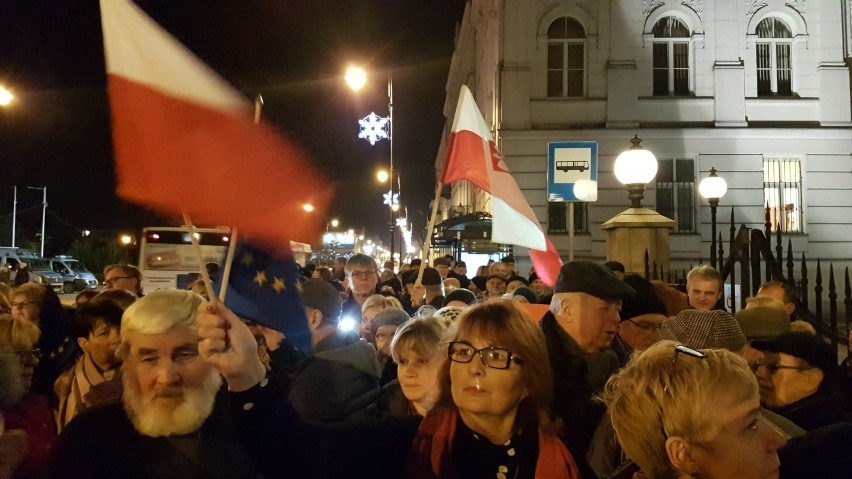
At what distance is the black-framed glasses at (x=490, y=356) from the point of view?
2.57 metres

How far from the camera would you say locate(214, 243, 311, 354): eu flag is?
2877 millimetres

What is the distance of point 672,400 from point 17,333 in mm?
3855

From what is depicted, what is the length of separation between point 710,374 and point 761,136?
2085 cm

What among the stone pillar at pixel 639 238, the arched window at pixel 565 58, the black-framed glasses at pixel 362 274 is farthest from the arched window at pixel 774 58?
the black-framed glasses at pixel 362 274

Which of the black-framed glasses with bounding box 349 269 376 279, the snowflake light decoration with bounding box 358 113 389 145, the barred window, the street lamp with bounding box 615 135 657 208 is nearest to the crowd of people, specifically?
the black-framed glasses with bounding box 349 269 376 279

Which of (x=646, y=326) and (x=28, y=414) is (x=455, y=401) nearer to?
(x=28, y=414)

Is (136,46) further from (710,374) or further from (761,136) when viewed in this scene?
(761,136)

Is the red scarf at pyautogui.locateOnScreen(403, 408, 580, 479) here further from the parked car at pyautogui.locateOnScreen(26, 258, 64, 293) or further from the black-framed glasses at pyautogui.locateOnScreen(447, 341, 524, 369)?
the parked car at pyautogui.locateOnScreen(26, 258, 64, 293)

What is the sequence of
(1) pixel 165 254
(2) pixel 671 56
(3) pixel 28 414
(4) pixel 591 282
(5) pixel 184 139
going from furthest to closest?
(1) pixel 165 254
(2) pixel 671 56
(4) pixel 591 282
(3) pixel 28 414
(5) pixel 184 139

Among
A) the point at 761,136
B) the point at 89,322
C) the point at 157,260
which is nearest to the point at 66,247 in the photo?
the point at 157,260

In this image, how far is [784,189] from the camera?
2044 cm

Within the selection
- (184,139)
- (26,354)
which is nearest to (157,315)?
(184,139)

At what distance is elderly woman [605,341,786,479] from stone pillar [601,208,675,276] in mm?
8508

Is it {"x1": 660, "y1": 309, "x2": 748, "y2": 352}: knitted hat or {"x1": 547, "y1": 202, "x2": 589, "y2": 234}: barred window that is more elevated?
{"x1": 547, "y1": 202, "x2": 589, "y2": 234}: barred window
